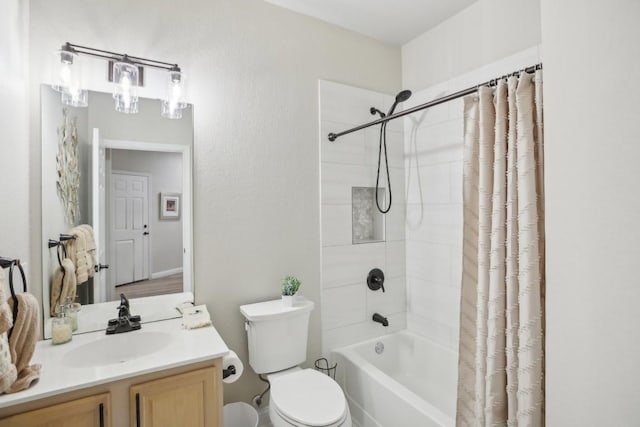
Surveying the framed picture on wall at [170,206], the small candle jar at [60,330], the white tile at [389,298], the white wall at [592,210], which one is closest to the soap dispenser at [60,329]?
the small candle jar at [60,330]

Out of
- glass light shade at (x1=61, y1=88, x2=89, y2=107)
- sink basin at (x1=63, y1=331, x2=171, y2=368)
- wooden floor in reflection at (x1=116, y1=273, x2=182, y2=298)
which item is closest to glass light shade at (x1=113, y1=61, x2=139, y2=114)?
glass light shade at (x1=61, y1=88, x2=89, y2=107)

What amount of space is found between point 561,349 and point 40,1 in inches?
102

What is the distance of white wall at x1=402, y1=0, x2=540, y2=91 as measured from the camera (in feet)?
6.37

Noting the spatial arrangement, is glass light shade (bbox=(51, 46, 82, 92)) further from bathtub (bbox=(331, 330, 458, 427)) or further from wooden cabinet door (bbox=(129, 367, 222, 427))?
bathtub (bbox=(331, 330, 458, 427))

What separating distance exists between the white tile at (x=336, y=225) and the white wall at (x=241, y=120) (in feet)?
0.26

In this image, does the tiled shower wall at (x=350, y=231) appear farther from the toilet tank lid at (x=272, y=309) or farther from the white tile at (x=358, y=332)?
the toilet tank lid at (x=272, y=309)

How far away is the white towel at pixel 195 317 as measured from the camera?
1.69m

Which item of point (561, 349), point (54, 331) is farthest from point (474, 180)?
point (54, 331)

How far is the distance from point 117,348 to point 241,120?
1421 mm

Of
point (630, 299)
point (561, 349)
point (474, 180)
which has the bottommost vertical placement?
point (561, 349)

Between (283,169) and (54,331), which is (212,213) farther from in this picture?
(54,331)

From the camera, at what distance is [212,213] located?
6.41ft

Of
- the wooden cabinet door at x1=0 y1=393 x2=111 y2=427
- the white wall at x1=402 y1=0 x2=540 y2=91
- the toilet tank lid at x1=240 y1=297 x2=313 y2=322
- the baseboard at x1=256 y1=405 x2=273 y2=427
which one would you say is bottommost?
the baseboard at x1=256 y1=405 x2=273 y2=427

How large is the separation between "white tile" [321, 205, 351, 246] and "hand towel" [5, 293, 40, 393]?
1590 mm
